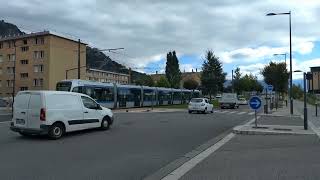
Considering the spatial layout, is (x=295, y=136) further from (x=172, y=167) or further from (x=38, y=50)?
(x=38, y=50)

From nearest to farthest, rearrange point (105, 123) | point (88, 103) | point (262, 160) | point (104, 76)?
point (262, 160)
point (88, 103)
point (105, 123)
point (104, 76)

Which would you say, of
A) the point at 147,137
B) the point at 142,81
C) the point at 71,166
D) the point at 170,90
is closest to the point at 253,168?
the point at 71,166

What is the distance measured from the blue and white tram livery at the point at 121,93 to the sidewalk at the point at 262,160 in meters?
26.2

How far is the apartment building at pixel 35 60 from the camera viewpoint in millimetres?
85938

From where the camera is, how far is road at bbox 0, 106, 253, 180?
9414mm

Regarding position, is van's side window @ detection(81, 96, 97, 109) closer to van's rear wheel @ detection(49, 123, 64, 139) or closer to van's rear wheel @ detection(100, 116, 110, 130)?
van's rear wheel @ detection(100, 116, 110, 130)

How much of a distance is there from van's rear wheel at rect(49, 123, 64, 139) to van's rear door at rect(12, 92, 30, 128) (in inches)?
39.3

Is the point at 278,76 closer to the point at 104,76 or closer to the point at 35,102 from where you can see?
the point at 35,102

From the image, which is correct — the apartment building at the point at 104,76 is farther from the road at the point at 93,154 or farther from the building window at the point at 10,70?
the road at the point at 93,154

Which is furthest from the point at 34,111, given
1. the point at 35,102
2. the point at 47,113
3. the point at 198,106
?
the point at 198,106

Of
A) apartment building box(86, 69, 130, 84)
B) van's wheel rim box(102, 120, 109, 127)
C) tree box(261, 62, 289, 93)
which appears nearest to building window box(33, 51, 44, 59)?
apartment building box(86, 69, 130, 84)

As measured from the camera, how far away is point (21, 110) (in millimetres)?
16234

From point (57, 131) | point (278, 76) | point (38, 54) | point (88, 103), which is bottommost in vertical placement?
point (57, 131)

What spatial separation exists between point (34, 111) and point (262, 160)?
338 inches
